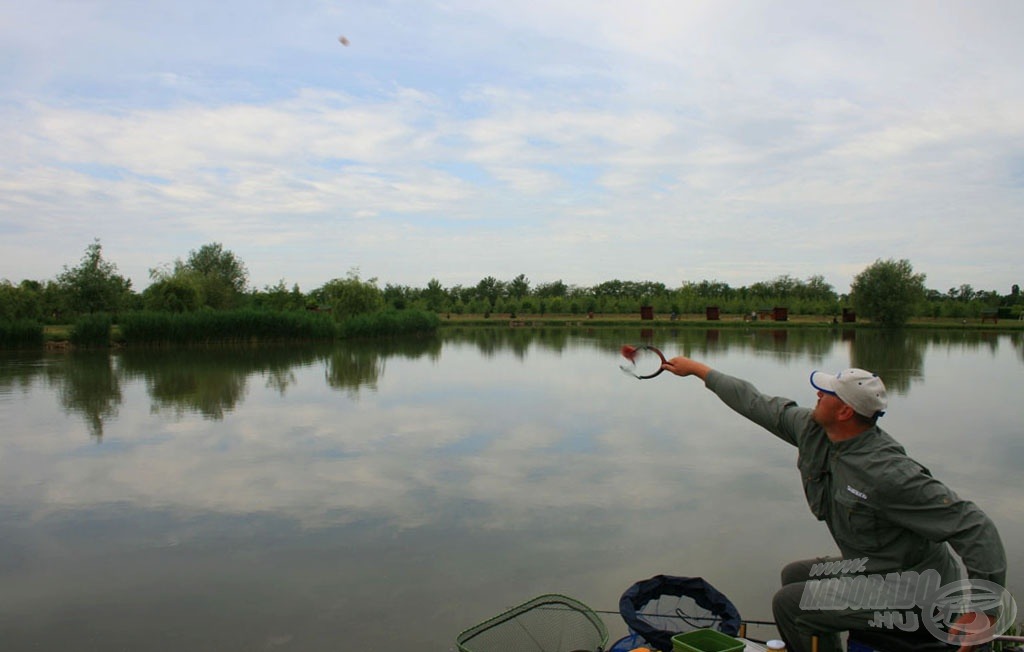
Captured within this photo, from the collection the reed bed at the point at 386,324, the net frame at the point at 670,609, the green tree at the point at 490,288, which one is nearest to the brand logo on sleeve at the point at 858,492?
the net frame at the point at 670,609

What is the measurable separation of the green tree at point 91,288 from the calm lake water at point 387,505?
81.0 feet

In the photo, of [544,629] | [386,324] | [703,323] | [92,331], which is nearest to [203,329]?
[92,331]

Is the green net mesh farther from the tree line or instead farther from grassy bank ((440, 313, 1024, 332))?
grassy bank ((440, 313, 1024, 332))

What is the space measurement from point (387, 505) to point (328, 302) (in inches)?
1560

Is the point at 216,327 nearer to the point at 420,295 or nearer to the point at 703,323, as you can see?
the point at 703,323

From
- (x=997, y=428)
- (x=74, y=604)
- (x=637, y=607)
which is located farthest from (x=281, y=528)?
(x=997, y=428)

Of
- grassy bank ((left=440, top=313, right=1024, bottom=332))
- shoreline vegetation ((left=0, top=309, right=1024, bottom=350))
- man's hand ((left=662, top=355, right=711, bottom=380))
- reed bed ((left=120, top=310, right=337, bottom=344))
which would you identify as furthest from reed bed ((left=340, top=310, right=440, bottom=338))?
man's hand ((left=662, top=355, right=711, bottom=380))

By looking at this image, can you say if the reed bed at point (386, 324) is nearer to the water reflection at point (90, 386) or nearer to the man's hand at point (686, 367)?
the water reflection at point (90, 386)

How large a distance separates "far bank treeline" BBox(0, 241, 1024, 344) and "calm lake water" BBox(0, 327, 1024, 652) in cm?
1559

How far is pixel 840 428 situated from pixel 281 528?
4.73 m

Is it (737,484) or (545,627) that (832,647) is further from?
(737,484)

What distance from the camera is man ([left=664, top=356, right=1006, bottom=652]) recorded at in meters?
2.55

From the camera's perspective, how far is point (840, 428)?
290cm

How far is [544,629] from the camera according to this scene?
361cm
